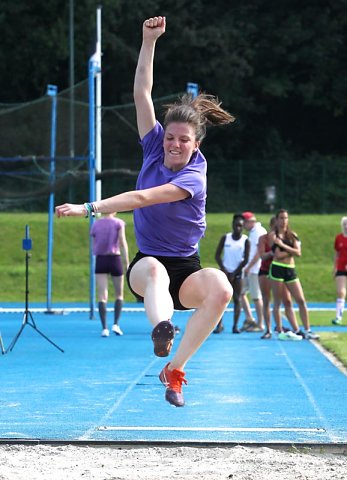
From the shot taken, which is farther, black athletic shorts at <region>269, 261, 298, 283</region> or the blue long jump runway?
black athletic shorts at <region>269, 261, 298, 283</region>

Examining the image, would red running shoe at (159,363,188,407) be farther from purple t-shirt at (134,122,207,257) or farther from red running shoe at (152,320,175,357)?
purple t-shirt at (134,122,207,257)

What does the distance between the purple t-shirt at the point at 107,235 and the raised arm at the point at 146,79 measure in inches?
346

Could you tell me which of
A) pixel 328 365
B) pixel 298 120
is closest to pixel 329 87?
pixel 298 120

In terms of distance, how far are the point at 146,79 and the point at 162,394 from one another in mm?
3676

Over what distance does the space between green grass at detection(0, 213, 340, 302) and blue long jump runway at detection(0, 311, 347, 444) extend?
12677 millimetres

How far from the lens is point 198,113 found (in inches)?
258

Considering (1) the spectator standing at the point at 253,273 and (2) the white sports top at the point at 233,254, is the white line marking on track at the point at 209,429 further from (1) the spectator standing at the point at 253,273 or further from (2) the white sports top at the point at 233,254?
(2) the white sports top at the point at 233,254

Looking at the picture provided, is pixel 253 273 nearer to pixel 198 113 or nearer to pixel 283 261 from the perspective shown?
pixel 283 261

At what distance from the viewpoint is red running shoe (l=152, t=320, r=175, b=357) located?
231 inches

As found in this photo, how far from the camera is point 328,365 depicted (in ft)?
40.5

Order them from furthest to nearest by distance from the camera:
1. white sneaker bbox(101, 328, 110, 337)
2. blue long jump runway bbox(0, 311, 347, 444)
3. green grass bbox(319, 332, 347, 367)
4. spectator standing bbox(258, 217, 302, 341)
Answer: white sneaker bbox(101, 328, 110, 337) < spectator standing bbox(258, 217, 302, 341) < green grass bbox(319, 332, 347, 367) < blue long jump runway bbox(0, 311, 347, 444)

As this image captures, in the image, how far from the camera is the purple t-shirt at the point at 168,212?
6391mm

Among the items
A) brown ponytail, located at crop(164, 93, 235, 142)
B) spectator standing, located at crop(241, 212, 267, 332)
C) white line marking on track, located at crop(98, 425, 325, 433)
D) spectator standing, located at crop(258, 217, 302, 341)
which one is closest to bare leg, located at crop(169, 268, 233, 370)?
brown ponytail, located at crop(164, 93, 235, 142)

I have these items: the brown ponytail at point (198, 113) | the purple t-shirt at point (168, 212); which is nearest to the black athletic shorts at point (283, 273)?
the brown ponytail at point (198, 113)
